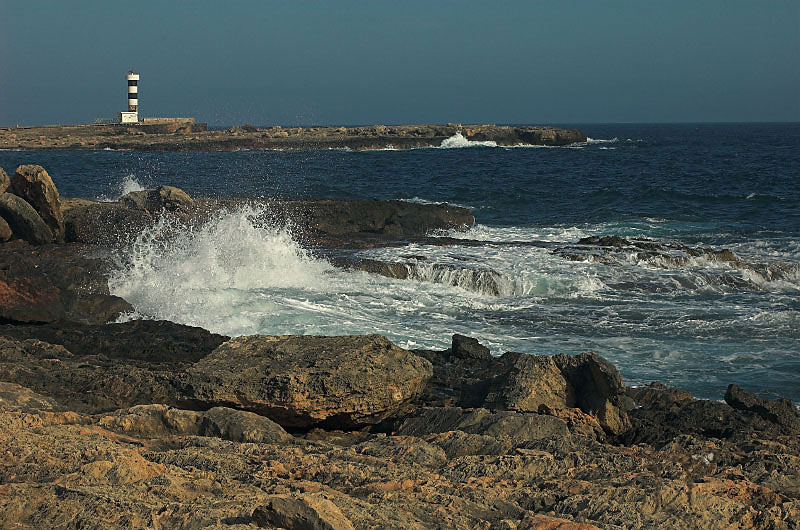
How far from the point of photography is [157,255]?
12648 mm

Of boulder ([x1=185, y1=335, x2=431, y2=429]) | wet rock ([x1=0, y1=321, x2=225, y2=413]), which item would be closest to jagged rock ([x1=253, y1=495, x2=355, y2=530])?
boulder ([x1=185, y1=335, x2=431, y2=429])

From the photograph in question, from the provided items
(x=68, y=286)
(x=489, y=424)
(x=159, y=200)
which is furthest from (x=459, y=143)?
(x=489, y=424)

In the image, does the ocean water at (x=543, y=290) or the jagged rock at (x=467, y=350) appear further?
the ocean water at (x=543, y=290)

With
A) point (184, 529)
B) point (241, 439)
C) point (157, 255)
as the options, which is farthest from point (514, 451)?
point (157, 255)

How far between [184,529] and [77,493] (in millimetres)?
549

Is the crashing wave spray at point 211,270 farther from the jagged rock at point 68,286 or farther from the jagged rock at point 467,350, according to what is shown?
the jagged rock at point 467,350

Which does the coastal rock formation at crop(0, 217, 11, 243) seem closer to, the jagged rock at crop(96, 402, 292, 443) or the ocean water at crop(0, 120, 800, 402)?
the ocean water at crop(0, 120, 800, 402)

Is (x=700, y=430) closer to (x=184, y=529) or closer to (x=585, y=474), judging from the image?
(x=585, y=474)

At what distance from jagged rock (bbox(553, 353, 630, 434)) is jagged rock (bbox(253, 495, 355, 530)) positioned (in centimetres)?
305

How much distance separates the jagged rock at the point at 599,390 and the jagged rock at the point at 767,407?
3.24 ft

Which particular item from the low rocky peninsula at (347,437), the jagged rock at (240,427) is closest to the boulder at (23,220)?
the low rocky peninsula at (347,437)

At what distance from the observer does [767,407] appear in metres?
6.23

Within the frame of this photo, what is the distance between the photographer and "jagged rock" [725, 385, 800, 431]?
6102 millimetres

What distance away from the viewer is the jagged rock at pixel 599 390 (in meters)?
5.72
